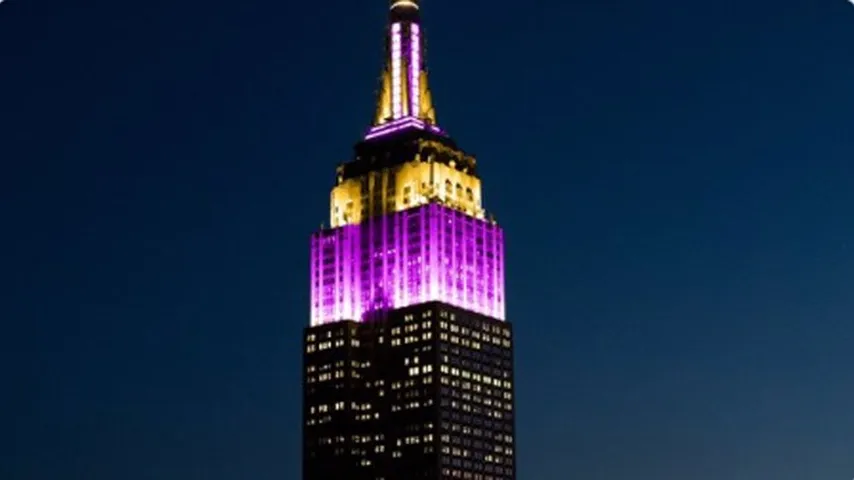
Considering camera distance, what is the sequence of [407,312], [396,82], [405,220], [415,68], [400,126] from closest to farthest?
1. [407,312]
2. [405,220]
3. [400,126]
4. [415,68]
5. [396,82]

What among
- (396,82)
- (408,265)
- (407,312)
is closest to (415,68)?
(396,82)

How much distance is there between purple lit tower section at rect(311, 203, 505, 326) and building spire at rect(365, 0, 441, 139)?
28.2 feet

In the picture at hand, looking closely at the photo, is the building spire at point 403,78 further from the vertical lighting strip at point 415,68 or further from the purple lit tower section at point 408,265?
the purple lit tower section at point 408,265

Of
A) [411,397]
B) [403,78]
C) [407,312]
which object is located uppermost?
[403,78]

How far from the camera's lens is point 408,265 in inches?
4855

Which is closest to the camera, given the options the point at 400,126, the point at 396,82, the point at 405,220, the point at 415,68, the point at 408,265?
the point at 408,265

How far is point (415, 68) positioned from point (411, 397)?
86.8ft

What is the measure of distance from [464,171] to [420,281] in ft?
37.2

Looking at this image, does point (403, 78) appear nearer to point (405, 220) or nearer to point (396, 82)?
point (396, 82)

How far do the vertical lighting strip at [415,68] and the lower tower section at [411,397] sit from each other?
17.3m

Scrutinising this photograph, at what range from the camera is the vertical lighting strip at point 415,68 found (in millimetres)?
129875

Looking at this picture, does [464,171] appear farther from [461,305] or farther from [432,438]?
[432,438]

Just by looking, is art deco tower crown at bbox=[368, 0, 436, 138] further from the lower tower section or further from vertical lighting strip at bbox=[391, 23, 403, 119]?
the lower tower section

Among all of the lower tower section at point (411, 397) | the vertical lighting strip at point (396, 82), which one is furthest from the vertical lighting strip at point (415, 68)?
the lower tower section at point (411, 397)
